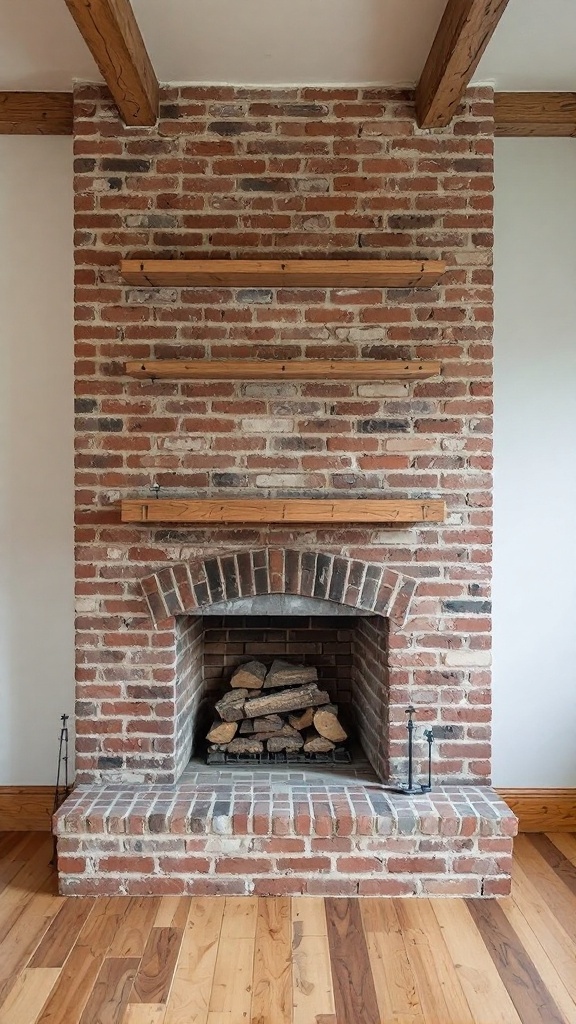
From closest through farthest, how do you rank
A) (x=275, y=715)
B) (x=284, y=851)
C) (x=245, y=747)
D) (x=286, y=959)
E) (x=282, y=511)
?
(x=286, y=959), (x=284, y=851), (x=282, y=511), (x=245, y=747), (x=275, y=715)

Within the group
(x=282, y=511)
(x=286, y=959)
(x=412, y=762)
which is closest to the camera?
(x=286, y=959)

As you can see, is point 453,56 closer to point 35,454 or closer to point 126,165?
point 126,165

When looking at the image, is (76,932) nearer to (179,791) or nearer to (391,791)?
(179,791)

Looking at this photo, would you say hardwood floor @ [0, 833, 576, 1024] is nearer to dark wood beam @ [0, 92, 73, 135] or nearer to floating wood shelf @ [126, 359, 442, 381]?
floating wood shelf @ [126, 359, 442, 381]

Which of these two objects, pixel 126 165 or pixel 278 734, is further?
pixel 278 734

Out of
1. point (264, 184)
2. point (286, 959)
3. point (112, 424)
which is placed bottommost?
point (286, 959)

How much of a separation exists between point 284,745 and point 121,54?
8.03ft

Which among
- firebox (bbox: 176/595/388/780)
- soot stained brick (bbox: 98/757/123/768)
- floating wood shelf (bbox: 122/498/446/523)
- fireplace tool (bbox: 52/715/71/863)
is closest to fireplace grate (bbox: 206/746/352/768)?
firebox (bbox: 176/595/388/780)

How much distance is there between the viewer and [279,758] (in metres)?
2.94

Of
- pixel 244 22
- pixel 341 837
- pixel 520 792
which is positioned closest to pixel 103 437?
pixel 244 22

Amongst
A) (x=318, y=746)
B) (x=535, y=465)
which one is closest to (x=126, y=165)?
(x=535, y=465)

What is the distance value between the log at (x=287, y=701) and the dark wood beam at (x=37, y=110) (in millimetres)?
2342

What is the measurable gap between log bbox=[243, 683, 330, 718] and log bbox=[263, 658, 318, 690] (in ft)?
0.10

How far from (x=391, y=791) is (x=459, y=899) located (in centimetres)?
39
